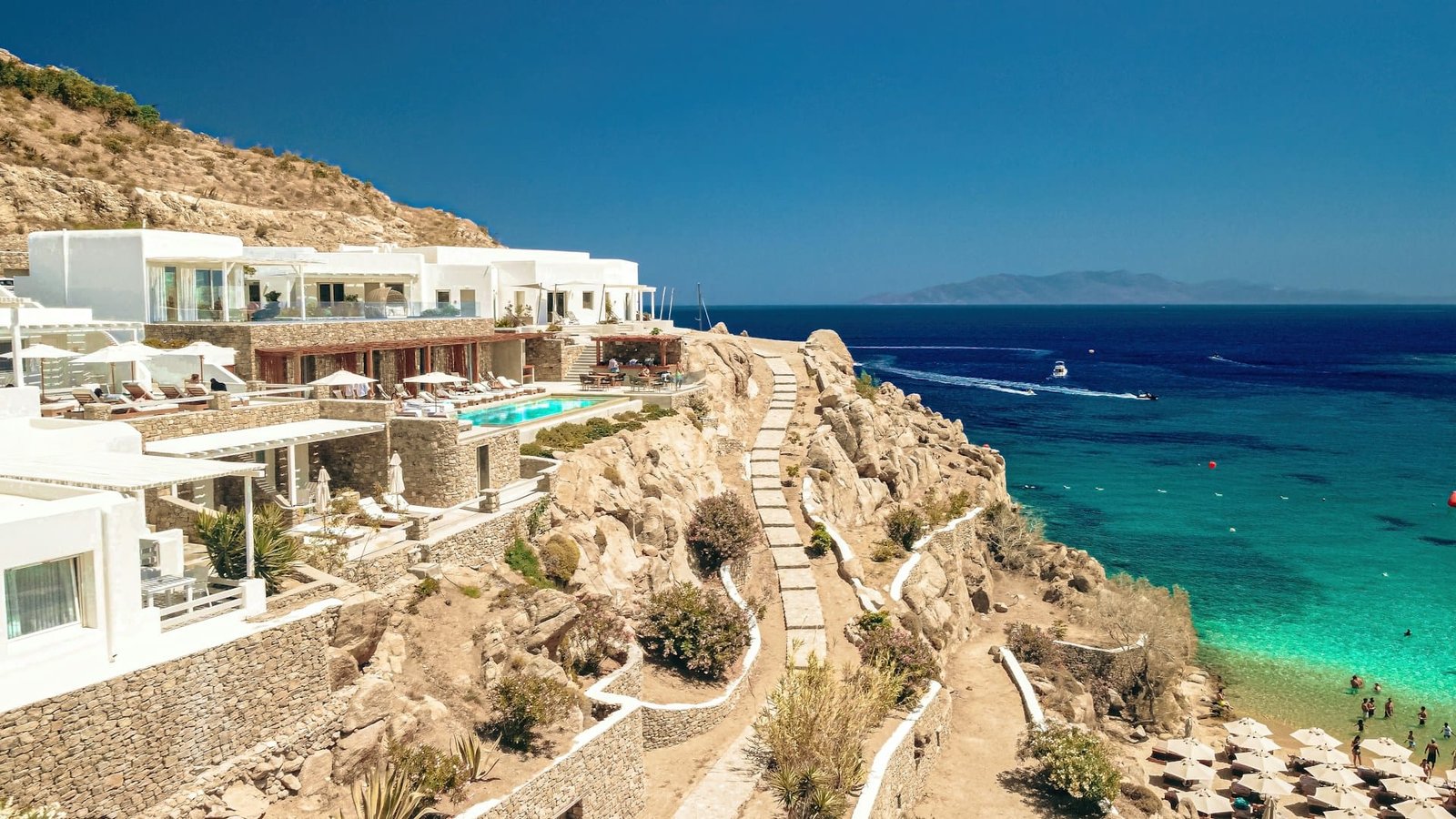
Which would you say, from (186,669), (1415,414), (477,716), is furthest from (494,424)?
(1415,414)

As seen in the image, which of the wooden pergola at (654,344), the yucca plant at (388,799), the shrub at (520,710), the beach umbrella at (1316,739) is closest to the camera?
the yucca plant at (388,799)

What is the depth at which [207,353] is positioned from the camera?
27.2m

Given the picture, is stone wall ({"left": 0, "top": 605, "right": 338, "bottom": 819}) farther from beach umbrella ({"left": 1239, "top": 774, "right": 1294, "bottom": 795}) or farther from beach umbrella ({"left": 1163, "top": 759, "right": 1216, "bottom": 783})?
beach umbrella ({"left": 1239, "top": 774, "right": 1294, "bottom": 795})

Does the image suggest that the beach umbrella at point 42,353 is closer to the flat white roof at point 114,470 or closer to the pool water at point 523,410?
the flat white roof at point 114,470

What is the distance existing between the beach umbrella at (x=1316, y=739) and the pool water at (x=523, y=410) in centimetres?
2551

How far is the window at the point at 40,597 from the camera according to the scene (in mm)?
12938

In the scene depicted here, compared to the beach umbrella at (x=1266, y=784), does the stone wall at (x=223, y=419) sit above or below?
above

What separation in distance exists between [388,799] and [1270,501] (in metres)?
59.7

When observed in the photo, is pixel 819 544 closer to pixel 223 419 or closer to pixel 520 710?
pixel 520 710

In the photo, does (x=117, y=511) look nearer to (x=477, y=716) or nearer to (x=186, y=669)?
(x=186, y=669)

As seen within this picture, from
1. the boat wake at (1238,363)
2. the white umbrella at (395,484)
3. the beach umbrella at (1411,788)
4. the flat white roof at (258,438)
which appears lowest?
the beach umbrella at (1411,788)

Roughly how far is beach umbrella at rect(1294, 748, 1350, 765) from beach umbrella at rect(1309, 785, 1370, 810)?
926mm

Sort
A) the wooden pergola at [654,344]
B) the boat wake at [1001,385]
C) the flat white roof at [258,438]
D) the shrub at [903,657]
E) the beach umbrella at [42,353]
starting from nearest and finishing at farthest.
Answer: the flat white roof at [258,438]
the beach umbrella at [42,353]
the shrub at [903,657]
the wooden pergola at [654,344]
the boat wake at [1001,385]

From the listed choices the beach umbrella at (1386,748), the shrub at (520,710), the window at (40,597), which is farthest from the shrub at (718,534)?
the beach umbrella at (1386,748)
